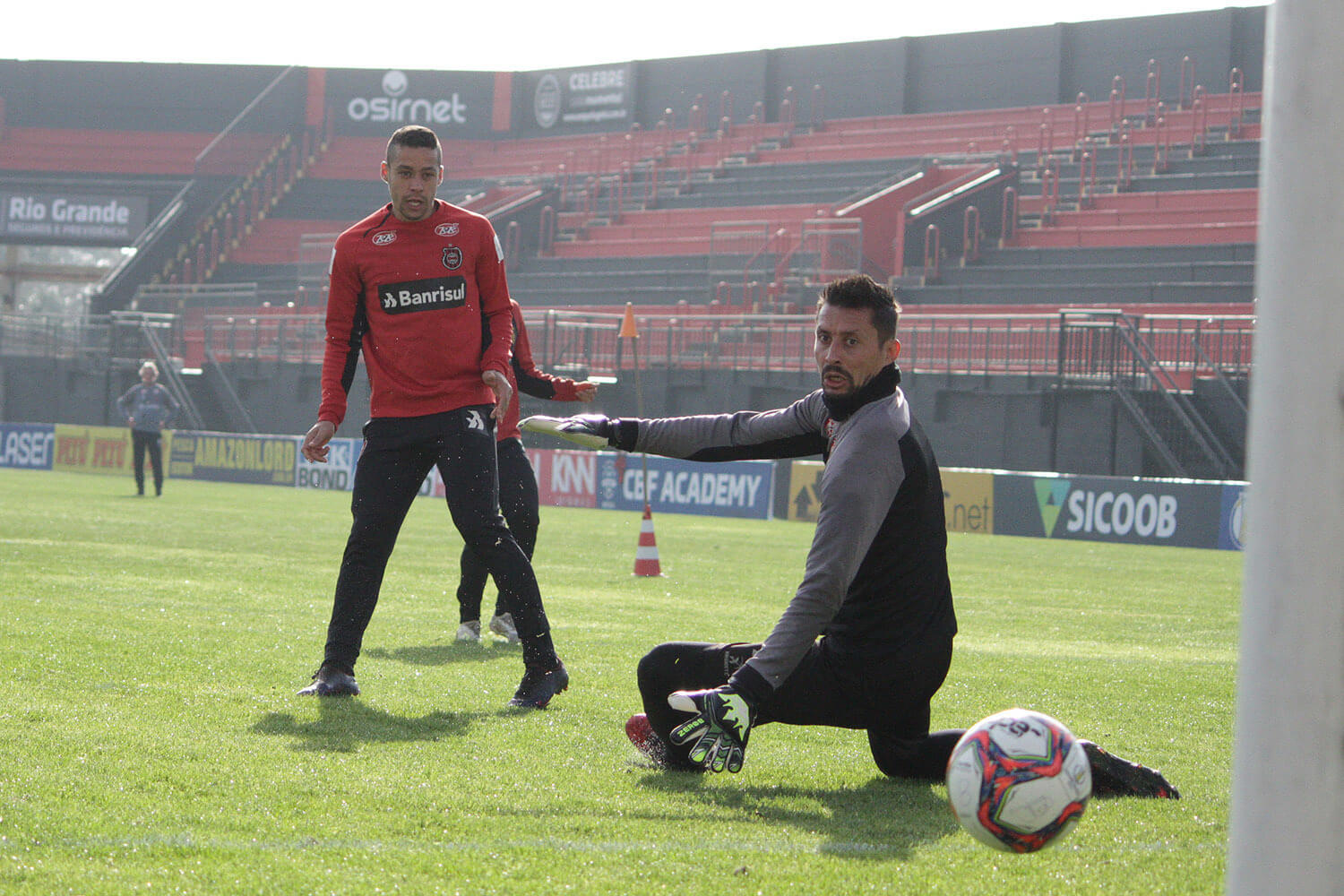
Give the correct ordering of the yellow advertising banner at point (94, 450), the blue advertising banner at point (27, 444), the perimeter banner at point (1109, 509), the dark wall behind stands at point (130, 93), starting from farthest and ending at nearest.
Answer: the dark wall behind stands at point (130, 93) < the blue advertising banner at point (27, 444) < the yellow advertising banner at point (94, 450) < the perimeter banner at point (1109, 509)

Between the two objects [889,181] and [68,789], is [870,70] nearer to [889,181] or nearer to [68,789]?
[889,181]

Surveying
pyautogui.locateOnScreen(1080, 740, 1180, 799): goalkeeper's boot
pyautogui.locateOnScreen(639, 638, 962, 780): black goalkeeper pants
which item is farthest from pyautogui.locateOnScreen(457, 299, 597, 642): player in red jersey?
pyautogui.locateOnScreen(1080, 740, 1180, 799): goalkeeper's boot

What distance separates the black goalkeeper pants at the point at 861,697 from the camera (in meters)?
4.80

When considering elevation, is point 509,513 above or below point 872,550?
below

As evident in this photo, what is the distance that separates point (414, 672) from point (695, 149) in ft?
121

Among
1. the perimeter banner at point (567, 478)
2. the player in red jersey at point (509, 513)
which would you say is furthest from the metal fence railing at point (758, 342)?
the player in red jersey at point (509, 513)

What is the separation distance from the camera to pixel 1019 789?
3760 millimetres

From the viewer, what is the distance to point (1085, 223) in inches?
1212

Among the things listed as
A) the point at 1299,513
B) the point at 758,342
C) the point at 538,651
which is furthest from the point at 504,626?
the point at 758,342

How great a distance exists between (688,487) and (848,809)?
66.5 feet

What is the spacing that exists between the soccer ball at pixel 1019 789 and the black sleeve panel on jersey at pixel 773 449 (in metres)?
1.53

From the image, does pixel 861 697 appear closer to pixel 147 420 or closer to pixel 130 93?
pixel 147 420

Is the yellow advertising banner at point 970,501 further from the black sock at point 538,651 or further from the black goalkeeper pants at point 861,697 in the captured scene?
the black goalkeeper pants at point 861,697

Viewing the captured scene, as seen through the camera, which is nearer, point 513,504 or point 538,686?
point 538,686
